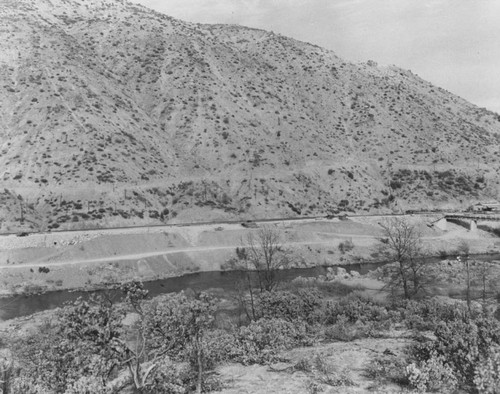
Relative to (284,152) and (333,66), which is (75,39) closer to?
(284,152)

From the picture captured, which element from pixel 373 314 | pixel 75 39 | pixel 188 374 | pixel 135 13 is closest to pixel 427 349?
pixel 188 374

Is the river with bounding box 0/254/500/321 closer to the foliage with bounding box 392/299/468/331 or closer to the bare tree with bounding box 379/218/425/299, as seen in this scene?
the bare tree with bounding box 379/218/425/299

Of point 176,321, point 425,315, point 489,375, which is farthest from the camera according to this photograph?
point 425,315

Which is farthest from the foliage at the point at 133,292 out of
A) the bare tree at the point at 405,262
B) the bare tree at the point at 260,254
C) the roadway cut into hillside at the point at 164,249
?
the bare tree at the point at 260,254

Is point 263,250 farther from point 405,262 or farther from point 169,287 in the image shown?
point 405,262

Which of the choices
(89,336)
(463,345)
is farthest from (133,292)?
(463,345)

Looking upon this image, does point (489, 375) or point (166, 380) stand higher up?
point (489, 375)

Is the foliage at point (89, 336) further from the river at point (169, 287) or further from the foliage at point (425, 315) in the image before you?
the river at point (169, 287)
